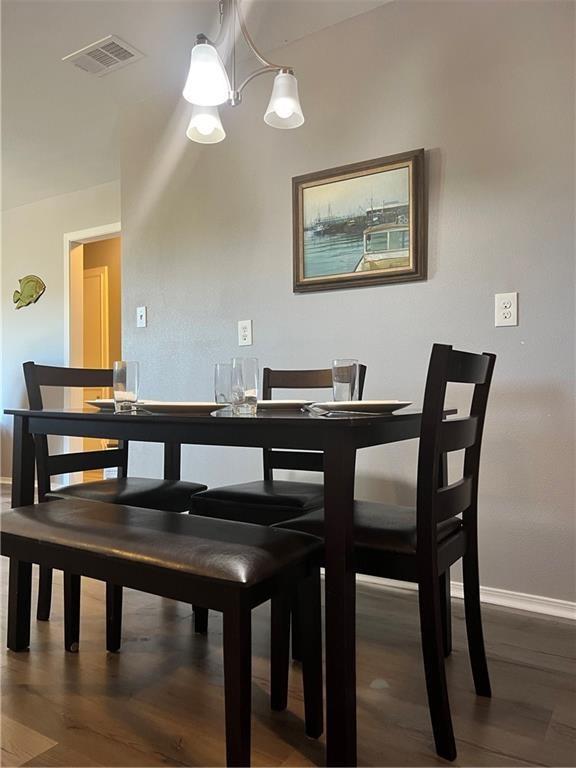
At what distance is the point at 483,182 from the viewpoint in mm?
2148

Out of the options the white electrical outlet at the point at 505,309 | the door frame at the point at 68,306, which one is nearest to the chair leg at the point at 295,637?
the white electrical outlet at the point at 505,309

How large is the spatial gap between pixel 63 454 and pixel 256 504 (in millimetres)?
770

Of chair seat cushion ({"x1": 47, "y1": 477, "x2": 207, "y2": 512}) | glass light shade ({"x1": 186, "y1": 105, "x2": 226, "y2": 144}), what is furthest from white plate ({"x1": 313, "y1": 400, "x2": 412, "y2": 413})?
glass light shade ({"x1": 186, "y1": 105, "x2": 226, "y2": 144})

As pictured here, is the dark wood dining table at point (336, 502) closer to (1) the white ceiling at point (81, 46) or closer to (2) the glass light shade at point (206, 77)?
(2) the glass light shade at point (206, 77)

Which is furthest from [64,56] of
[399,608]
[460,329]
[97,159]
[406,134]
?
[399,608]

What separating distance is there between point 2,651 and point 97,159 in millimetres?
3378

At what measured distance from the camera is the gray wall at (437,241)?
2018 millimetres

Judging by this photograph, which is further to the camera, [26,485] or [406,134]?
[406,134]

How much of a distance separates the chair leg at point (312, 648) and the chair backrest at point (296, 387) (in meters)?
0.77

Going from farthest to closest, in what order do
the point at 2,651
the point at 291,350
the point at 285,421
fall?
the point at 291,350 < the point at 2,651 < the point at 285,421

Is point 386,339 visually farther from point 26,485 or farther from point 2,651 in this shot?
point 2,651

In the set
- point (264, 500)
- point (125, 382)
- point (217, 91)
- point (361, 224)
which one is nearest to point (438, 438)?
point (264, 500)

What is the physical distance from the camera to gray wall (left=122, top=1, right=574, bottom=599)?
2018mm

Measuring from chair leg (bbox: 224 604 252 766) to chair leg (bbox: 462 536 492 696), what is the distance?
2.16 feet
